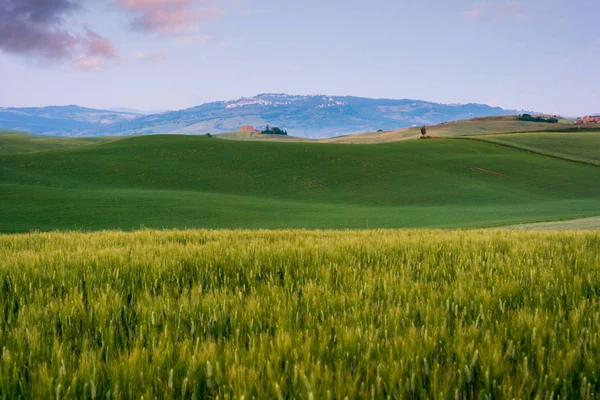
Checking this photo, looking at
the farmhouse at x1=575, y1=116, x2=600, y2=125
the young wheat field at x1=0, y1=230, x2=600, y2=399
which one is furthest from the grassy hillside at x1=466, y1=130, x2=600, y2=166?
the young wheat field at x1=0, y1=230, x2=600, y2=399

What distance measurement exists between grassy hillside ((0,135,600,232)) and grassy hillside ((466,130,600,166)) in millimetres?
4271

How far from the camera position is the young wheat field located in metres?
2.35

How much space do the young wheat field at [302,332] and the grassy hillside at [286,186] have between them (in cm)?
2669

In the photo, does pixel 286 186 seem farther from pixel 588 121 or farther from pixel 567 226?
pixel 588 121

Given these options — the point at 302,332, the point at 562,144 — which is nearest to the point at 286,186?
the point at 302,332

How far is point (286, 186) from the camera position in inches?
2071

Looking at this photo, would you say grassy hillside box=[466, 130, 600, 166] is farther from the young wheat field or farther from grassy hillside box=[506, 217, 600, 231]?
the young wheat field

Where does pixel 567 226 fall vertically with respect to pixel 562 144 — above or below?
below

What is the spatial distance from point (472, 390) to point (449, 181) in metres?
53.9

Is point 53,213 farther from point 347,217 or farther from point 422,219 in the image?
point 422,219

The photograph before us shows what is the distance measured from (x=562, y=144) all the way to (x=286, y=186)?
51025 millimetres

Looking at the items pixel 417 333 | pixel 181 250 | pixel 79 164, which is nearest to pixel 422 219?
pixel 181 250

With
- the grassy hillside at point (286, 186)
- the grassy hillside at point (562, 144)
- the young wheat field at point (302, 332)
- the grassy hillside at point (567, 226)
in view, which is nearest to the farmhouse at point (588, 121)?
the grassy hillside at point (562, 144)

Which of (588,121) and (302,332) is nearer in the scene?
(302,332)
